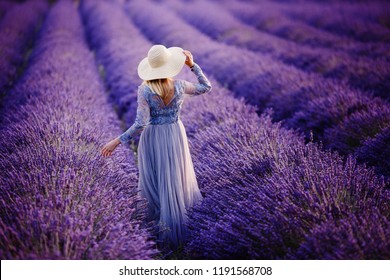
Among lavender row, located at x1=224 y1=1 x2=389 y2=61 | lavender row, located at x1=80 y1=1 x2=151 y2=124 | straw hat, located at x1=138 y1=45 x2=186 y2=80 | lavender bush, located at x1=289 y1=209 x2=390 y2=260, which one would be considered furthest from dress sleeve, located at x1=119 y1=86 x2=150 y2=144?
lavender row, located at x1=224 y1=1 x2=389 y2=61

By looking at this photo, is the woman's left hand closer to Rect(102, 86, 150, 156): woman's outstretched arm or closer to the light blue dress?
Rect(102, 86, 150, 156): woman's outstretched arm

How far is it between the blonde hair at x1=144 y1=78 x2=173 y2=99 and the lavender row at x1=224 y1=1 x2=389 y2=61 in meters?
4.16

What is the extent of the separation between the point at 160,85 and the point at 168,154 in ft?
1.55

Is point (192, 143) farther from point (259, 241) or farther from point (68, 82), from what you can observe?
point (68, 82)

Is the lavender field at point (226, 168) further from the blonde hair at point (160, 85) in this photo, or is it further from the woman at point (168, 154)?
the blonde hair at point (160, 85)

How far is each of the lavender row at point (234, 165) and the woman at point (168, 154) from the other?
140 millimetres

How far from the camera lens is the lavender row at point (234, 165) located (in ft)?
6.32

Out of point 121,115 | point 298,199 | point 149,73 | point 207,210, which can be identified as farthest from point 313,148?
point 121,115

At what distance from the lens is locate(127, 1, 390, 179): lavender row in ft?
11.5

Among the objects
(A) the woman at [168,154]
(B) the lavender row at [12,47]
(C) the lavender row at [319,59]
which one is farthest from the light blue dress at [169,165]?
(B) the lavender row at [12,47]

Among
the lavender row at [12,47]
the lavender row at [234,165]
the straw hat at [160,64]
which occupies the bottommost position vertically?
the lavender row at [12,47]

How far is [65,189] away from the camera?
198 cm

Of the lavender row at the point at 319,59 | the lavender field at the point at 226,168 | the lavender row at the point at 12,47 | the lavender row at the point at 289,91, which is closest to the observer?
the lavender field at the point at 226,168

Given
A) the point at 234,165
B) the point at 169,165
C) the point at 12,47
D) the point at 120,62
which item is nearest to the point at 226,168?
the point at 234,165
